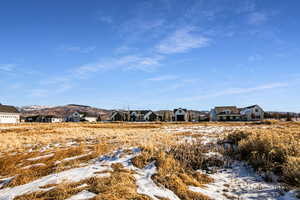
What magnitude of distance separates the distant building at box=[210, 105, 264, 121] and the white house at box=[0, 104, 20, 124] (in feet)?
234

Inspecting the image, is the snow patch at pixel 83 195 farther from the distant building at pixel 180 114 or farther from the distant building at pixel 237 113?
the distant building at pixel 237 113

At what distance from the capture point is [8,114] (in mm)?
64688

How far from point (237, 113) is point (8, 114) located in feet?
257

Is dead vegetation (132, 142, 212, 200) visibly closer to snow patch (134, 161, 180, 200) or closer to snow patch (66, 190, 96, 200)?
snow patch (134, 161, 180, 200)

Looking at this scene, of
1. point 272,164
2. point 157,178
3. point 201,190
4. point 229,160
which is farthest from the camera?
point 229,160

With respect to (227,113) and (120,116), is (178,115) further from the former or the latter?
(120,116)

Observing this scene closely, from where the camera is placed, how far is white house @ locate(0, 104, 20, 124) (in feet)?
205

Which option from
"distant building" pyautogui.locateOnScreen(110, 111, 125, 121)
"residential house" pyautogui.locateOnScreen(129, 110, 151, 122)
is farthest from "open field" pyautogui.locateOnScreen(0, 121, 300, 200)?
"residential house" pyautogui.locateOnScreen(129, 110, 151, 122)

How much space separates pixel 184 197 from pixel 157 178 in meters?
1.21

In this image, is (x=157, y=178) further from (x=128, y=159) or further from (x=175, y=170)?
(x=128, y=159)

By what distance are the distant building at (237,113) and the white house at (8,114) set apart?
71225mm

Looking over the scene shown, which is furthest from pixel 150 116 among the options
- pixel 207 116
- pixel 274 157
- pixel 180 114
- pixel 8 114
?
pixel 274 157

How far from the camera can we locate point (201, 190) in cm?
526

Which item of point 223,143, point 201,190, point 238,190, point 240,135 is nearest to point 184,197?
point 201,190
